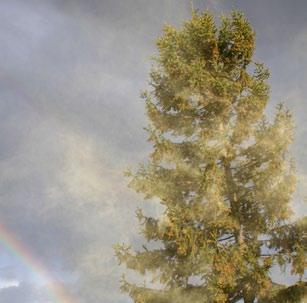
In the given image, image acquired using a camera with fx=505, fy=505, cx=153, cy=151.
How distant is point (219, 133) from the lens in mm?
20109

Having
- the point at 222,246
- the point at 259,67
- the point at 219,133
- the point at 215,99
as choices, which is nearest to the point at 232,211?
the point at 222,246

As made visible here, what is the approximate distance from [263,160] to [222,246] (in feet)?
13.2

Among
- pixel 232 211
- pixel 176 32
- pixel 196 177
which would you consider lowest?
pixel 232 211

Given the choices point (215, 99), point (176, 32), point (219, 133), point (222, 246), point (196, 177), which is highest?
point (176, 32)

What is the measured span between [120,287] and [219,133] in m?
7.06

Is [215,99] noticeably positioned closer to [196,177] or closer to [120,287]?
[196,177]

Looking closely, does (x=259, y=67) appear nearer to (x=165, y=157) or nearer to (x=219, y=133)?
(x=219, y=133)

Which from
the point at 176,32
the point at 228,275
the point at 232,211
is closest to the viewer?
the point at 228,275

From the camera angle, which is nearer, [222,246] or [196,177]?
[222,246]

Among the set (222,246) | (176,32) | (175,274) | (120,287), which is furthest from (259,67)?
(120,287)

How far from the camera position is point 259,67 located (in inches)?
844

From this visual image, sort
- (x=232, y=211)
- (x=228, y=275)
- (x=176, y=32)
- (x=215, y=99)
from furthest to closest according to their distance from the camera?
(x=176, y=32) < (x=215, y=99) < (x=232, y=211) < (x=228, y=275)

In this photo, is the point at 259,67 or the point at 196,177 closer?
the point at 196,177

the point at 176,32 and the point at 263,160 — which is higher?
the point at 176,32
